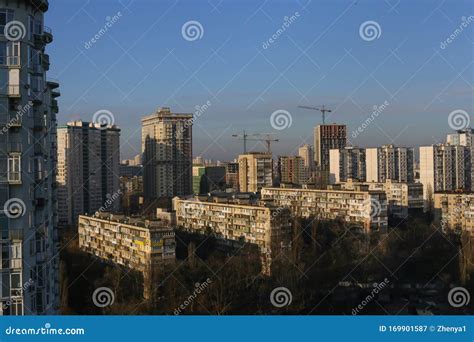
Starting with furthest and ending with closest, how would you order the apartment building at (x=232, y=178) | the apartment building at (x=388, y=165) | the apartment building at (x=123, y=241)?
the apartment building at (x=388, y=165)
the apartment building at (x=232, y=178)
the apartment building at (x=123, y=241)

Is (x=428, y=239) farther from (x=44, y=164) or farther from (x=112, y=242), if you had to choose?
(x=44, y=164)

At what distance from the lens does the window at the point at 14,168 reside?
6.45ft

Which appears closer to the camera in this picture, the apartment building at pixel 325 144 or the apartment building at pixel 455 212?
the apartment building at pixel 325 144

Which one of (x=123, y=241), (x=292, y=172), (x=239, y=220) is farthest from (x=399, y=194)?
(x=123, y=241)

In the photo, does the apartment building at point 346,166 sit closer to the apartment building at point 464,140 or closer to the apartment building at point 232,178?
the apartment building at point 464,140

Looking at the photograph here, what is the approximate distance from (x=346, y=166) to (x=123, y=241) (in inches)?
A: 222

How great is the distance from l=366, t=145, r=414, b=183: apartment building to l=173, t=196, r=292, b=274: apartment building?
3.33m

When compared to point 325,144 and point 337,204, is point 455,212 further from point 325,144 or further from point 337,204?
point 325,144

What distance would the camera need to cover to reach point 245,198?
728 centimetres

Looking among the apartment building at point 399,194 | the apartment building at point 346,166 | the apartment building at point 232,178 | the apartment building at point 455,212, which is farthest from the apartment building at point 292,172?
the apartment building at point 455,212

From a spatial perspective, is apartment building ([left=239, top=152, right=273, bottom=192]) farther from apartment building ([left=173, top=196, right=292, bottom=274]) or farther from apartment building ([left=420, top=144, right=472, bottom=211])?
apartment building ([left=420, top=144, right=472, bottom=211])

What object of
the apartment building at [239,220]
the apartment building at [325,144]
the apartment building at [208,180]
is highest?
the apartment building at [325,144]

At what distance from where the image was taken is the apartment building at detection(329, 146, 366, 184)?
867 cm

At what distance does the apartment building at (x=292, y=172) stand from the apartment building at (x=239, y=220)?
205 centimetres
